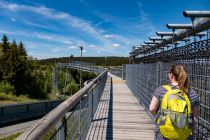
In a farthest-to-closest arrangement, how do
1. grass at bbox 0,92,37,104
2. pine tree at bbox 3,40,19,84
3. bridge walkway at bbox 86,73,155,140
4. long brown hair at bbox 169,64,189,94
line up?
pine tree at bbox 3,40,19,84 → grass at bbox 0,92,37,104 → bridge walkway at bbox 86,73,155,140 → long brown hair at bbox 169,64,189,94

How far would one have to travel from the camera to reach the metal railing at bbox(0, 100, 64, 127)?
27.9 metres

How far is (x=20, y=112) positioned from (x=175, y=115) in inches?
1127

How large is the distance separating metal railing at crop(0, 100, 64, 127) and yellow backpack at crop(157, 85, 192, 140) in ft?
86.9

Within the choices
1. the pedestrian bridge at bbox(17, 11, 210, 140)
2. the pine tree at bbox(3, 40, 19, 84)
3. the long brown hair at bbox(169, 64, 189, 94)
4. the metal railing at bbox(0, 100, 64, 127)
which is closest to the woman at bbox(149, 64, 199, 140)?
the long brown hair at bbox(169, 64, 189, 94)

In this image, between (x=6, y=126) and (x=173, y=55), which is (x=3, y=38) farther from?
(x=173, y=55)

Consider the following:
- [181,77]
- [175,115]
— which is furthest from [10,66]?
[175,115]

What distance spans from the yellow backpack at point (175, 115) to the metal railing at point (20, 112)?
26477mm

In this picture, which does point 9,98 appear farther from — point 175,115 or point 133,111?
point 175,115

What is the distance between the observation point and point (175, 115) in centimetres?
278

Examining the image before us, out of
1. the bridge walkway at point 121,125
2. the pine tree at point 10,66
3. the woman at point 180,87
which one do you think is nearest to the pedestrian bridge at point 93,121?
the bridge walkway at point 121,125

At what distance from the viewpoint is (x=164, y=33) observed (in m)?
7.62

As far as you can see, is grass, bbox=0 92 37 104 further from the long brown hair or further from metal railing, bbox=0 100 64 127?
the long brown hair

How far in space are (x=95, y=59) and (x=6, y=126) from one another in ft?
339

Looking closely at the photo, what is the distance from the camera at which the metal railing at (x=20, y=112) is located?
2791 cm
